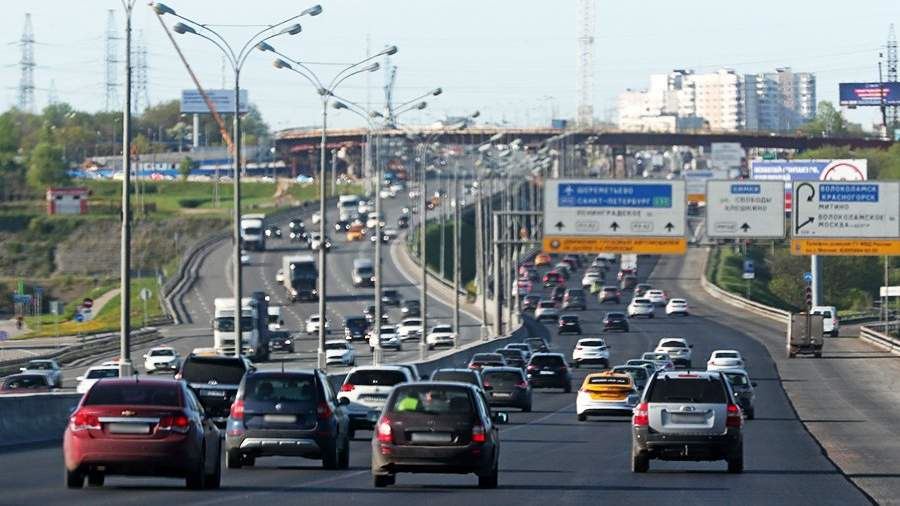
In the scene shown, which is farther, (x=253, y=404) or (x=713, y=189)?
(x=713, y=189)

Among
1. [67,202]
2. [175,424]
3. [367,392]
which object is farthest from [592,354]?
[67,202]

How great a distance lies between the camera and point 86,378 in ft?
175

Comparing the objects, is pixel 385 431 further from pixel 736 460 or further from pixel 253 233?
pixel 253 233

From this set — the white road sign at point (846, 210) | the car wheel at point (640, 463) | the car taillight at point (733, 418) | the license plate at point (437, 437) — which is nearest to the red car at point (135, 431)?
the license plate at point (437, 437)

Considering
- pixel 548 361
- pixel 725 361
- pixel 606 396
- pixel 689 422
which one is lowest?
pixel 725 361

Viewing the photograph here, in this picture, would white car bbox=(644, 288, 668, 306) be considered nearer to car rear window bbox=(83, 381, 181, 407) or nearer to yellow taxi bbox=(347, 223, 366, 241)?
yellow taxi bbox=(347, 223, 366, 241)

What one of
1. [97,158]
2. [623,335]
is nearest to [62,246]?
[97,158]

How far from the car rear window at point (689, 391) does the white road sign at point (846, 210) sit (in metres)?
35.3

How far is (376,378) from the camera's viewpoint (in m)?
36.1

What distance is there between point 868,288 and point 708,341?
64.8 metres

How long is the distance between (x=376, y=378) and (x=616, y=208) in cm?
2675

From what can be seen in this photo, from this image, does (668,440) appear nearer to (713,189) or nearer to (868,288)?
(713,189)

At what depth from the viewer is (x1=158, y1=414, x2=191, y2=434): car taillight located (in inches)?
805

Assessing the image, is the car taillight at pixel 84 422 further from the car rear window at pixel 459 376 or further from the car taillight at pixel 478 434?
the car rear window at pixel 459 376
